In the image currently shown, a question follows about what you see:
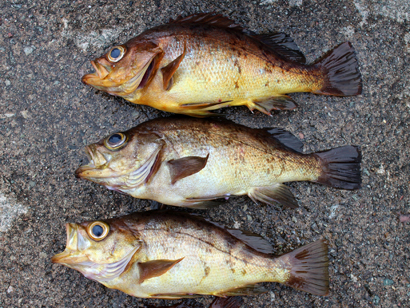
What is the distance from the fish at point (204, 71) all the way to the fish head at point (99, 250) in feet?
3.55

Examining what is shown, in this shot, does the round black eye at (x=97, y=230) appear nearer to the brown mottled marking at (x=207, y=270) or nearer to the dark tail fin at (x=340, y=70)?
the brown mottled marking at (x=207, y=270)

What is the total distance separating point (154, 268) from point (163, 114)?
132 cm

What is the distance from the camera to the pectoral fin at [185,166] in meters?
2.31

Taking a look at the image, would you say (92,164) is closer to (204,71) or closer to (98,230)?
(98,230)

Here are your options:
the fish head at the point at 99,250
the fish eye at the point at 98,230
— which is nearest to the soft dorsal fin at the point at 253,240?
the fish head at the point at 99,250

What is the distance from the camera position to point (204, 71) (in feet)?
8.05

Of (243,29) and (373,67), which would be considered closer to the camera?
(243,29)

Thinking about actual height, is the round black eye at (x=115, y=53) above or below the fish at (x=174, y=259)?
above

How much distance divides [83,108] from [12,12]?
3.76 ft

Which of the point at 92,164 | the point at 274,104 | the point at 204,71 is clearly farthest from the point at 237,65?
the point at 92,164

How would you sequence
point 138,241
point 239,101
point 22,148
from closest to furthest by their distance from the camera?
Answer: 1. point 138,241
2. point 239,101
3. point 22,148

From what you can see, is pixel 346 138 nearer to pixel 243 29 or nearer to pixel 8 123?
pixel 243 29

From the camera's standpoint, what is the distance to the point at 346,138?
9.66ft

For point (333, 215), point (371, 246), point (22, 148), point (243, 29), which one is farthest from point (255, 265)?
point (22, 148)
